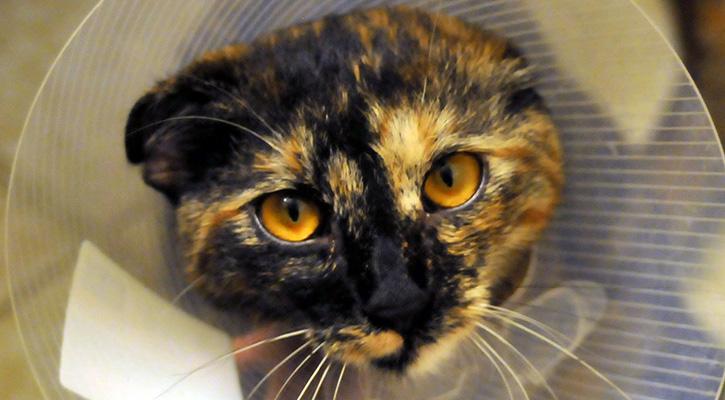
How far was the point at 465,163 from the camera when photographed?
65 centimetres

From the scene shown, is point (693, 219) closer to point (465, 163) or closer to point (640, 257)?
point (640, 257)

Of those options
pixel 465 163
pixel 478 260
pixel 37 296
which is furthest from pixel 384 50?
pixel 37 296

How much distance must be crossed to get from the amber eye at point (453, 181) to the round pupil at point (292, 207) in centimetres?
15

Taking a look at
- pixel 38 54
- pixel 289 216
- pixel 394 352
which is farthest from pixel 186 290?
pixel 38 54

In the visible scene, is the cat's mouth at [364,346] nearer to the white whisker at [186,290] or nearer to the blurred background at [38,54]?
the white whisker at [186,290]

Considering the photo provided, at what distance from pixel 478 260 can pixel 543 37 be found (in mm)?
327

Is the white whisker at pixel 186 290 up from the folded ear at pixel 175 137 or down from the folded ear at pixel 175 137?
down

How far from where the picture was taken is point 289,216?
0.64 m

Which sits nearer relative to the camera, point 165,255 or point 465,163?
point 465,163

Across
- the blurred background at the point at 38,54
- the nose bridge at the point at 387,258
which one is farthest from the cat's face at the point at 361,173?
the blurred background at the point at 38,54

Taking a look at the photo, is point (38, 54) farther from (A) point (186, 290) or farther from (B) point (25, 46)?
(A) point (186, 290)

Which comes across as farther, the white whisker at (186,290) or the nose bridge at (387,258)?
the white whisker at (186,290)

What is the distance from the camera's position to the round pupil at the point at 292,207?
631mm

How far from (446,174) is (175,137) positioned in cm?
36
